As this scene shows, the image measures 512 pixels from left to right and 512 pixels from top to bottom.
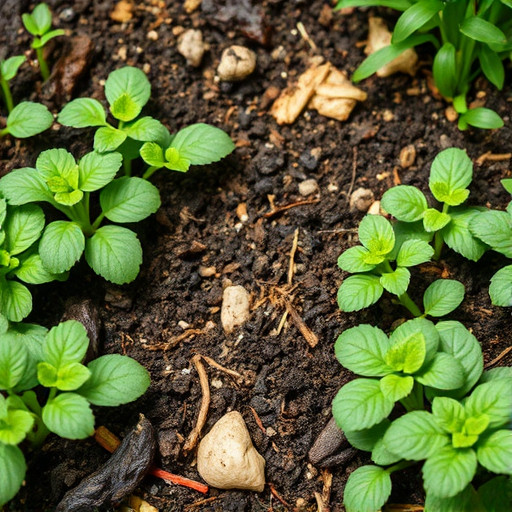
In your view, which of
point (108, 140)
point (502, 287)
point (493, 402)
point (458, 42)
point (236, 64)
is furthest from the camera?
point (236, 64)

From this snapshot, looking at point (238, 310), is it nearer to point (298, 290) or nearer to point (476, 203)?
point (298, 290)

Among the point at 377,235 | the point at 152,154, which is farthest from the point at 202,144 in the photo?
the point at 377,235

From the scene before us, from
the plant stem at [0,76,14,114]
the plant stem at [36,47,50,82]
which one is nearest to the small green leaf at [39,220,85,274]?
the plant stem at [0,76,14,114]

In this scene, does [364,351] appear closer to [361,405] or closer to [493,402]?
[361,405]

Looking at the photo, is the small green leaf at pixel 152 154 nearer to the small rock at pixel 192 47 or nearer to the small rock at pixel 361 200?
the small rock at pixel 192 47

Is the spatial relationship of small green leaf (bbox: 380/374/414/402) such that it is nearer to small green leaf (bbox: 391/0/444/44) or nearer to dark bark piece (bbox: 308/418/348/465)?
dark bark piece (bbox: 308/418/348/465)

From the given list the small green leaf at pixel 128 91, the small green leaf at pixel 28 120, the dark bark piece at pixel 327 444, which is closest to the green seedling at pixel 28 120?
the small green leaf at pixel 28 120

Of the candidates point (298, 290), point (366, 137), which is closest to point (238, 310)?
point (298, 290)
